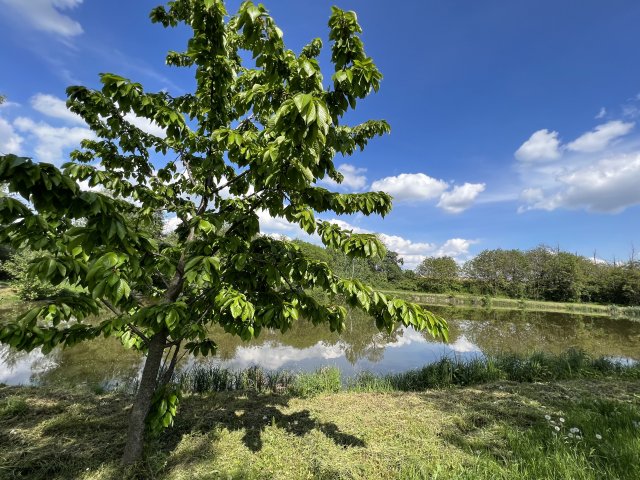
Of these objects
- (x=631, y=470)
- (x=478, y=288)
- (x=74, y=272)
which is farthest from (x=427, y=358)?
(x=478, y=288)

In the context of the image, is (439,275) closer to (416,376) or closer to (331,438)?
(416,376)

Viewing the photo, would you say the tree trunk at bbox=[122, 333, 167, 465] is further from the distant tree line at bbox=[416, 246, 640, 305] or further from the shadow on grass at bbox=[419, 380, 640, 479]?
the distant tree line at bbox=[416, 246, 640, 305]

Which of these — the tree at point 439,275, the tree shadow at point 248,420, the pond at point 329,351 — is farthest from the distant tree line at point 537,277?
the tree shadow at point 248,420

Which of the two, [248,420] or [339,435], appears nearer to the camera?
[339,435]

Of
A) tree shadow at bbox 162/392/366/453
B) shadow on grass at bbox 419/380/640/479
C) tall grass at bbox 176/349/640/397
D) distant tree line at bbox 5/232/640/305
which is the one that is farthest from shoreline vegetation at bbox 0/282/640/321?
tree shadow at bbox 162/392/366/453

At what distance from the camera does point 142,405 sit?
11.3ft

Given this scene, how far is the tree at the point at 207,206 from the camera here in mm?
2021

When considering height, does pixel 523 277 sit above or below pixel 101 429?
above

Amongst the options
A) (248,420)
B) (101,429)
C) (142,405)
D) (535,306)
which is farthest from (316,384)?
(535,306)

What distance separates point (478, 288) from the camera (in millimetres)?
64938

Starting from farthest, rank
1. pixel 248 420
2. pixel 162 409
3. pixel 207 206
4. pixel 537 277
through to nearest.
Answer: pixel 537 277
pixel 248 420
pixel 207 206
pixel 162 409

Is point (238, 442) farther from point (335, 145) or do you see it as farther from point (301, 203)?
point (335, 145)

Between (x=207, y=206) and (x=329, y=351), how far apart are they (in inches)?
474

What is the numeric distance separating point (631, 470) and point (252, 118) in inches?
232
